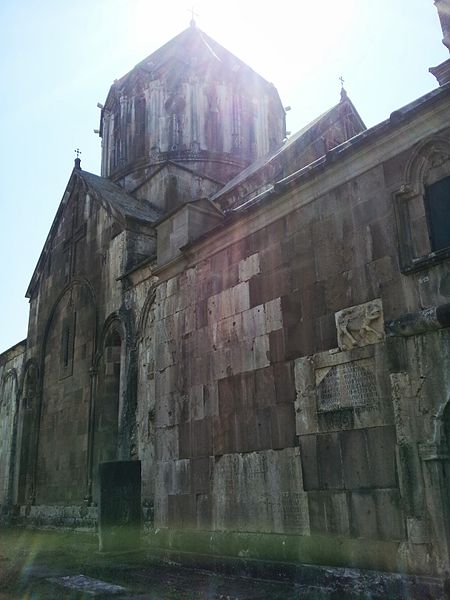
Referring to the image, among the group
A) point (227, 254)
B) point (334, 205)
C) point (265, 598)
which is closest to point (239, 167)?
point (227, 254)

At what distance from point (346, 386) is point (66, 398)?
439 inches

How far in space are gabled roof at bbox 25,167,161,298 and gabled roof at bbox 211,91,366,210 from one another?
230 cm

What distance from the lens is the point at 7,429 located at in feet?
64.4

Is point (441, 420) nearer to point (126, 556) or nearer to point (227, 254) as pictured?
point (227, 254)

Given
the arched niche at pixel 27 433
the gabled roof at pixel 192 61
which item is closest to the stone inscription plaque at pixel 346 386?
the arched niche at pixel 27 433

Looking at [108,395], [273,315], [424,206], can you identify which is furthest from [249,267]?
[108,395]

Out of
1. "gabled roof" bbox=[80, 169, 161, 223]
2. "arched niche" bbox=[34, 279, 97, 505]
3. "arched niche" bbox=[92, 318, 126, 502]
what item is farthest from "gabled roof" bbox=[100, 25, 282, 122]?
"arched niche" bbox=[92, 318, 126, 502]

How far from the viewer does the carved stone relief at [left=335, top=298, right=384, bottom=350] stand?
611cm

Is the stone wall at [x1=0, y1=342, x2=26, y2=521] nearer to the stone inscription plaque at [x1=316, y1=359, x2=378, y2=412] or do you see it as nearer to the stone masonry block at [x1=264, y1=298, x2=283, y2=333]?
the stone masonry block at [x1=264, y1=298, x2=283, y2=333]

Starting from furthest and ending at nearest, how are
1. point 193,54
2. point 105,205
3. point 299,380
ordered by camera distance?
point 193,54
point 105,205
point 299,380

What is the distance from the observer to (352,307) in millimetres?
6418

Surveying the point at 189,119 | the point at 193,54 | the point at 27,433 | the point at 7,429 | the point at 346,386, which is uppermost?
the point at 193,54

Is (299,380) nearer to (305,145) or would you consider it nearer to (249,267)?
(249,267)

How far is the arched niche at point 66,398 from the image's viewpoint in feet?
47.7
